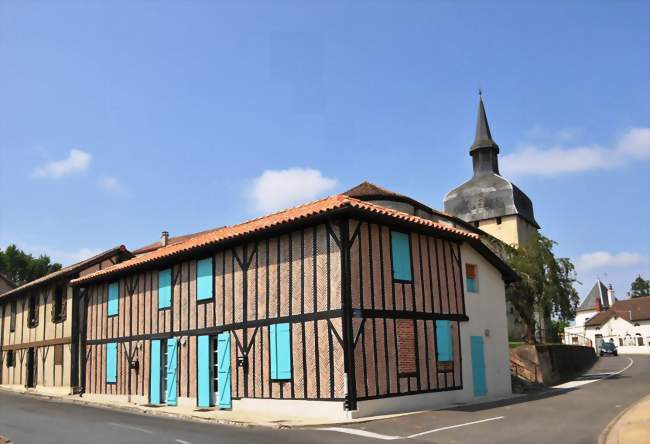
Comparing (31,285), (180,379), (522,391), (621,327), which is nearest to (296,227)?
(180,379)

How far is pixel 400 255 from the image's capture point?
15.6 metres

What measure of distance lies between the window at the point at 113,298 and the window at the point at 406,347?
39.0 ft

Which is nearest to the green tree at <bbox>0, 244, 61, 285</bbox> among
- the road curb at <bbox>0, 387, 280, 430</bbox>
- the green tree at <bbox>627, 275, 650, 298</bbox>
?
the road curb at <bbox>0, 387, 280, 430</bbox>

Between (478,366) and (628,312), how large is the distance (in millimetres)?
59564

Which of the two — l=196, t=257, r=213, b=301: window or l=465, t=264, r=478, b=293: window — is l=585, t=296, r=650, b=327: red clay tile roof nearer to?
l=465, t=264, r=478, b=293: window

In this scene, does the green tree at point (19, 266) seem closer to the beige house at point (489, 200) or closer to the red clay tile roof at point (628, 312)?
the beige house at point (489, 200)

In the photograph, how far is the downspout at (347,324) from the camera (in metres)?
13.3

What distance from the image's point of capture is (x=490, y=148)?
5088cm

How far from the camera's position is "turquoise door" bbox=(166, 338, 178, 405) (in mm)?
18359

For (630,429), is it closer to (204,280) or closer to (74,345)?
(204,280)

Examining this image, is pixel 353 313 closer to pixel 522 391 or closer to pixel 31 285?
→ pixel 522 391

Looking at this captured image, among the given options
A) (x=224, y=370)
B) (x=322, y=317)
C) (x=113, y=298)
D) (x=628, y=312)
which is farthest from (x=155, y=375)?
(x=628, y=312)

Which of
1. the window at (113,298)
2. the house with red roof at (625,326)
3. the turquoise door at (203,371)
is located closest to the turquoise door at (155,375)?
the turquoise door at (203,371)

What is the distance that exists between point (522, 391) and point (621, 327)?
54.8 metres
